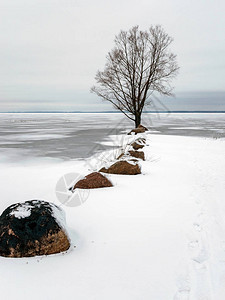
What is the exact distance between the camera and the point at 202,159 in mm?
9719

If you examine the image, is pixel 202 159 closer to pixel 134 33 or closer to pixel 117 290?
pixel 117 290

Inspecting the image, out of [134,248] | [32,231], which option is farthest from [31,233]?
[134,248]

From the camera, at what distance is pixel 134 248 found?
10.7 ft

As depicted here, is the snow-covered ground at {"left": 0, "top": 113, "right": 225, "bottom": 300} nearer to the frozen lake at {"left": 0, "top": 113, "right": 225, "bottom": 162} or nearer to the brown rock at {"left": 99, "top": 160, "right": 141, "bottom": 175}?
the brown rock at {"left": 99, "top": 160, "right": 141, "bottom": 175}

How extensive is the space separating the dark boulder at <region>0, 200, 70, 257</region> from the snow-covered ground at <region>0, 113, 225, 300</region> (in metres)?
0.12

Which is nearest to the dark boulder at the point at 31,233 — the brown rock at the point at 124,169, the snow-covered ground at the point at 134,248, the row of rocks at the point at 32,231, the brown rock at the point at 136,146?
the row of rocks at the point at 32,231

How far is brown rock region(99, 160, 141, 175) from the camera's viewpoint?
23.2 feet

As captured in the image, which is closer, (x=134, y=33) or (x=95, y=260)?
(x=95, y=260)

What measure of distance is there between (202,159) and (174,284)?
25.6ft

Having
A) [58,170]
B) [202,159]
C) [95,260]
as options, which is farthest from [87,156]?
[95,260]

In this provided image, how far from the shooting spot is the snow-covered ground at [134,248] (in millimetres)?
2504

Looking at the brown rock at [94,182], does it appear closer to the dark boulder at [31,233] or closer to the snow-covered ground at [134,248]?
the snow-covered ground at [134,248]

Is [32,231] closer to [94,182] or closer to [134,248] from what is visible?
[134,248]

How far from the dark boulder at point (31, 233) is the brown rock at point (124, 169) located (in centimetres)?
395
